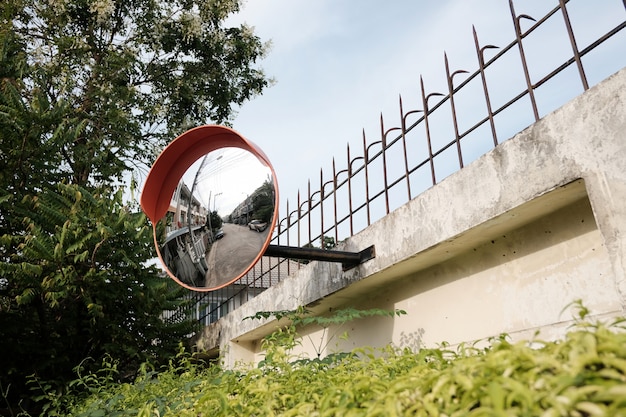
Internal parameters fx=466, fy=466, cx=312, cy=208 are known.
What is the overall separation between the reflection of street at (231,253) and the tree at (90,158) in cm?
276

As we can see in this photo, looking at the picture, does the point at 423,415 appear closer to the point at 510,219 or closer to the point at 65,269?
the point at 510,219

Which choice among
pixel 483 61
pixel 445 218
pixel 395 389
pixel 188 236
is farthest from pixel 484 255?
pixel 395 389

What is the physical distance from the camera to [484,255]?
3.84 m

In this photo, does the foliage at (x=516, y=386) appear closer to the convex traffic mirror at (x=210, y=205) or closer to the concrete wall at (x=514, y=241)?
the concrete wall at (x=514, y=241)

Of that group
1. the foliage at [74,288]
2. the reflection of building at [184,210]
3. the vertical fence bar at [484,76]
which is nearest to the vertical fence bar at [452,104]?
the vertical fence bar at [484,76]

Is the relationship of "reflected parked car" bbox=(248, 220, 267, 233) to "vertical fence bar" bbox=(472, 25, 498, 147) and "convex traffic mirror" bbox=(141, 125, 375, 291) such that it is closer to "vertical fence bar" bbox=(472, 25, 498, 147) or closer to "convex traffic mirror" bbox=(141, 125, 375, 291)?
"convex traffic mirror" bbox=(141, 125, 375, 291)

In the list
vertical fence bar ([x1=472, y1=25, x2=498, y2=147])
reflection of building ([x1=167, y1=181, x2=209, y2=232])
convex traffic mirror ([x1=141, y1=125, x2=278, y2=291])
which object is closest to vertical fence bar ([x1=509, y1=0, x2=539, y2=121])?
vertical fence bar ([x1=472, y1=25, x2=498, y2=147])

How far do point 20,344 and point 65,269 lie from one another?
5.19 feet

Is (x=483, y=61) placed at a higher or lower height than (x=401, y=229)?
higher

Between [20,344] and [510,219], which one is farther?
[20,344]

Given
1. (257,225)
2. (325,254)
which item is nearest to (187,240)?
(257,225)

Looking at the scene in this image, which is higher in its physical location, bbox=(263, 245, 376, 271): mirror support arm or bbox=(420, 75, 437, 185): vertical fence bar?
bbox=(420, 75, 437, 185): vertical fence bar

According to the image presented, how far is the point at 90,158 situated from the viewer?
349 inches

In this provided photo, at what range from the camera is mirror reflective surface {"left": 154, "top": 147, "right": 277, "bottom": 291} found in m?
3.64
